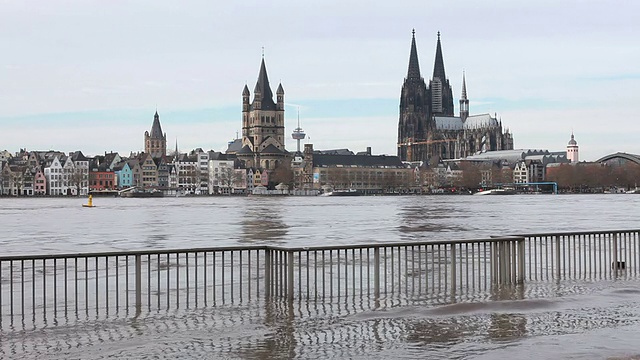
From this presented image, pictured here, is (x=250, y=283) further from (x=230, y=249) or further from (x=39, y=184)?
(x=39, y=184)

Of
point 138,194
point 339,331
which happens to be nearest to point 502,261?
point 339,331

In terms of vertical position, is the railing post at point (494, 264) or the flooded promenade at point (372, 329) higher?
the railing post at point (494, 264)

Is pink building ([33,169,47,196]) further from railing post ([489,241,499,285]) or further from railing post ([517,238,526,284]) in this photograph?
railing post ([517,238,526,284])

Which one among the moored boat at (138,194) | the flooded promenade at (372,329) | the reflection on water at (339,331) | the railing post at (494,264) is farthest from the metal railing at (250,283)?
the moored boat at (138,194)

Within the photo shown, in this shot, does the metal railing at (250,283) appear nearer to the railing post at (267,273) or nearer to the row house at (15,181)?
the railing post at (267,273)

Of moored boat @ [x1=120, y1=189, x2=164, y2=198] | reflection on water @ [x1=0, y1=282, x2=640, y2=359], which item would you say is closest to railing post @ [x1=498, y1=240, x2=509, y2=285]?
reflection on water @ [x1=0, y1=282, x2=640, y2=359]

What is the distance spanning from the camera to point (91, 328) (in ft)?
35.8

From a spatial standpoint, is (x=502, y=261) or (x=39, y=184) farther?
(x=39, y=184)

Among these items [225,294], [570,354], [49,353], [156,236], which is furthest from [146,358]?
[156,236]

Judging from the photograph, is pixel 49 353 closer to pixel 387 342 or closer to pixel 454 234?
pixel 387 342

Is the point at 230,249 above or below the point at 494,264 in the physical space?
above

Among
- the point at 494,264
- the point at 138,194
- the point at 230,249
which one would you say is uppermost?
the point at 230,249

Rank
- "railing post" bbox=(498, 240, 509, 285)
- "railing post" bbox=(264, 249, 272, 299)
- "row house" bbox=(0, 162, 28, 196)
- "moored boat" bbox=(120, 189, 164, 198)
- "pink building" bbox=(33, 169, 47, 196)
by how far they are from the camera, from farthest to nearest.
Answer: "pink building" bbox=(33, 169, 47, 196), "row house" bbox=(0, 162, 28, 196), "moored boat" bbox=(120, 189, 164, 198), "railing post" bbox=(498, 240, 509, 285), "railing post" bbox=(264, 249, 272, 299)

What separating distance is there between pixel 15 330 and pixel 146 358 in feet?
8.80
